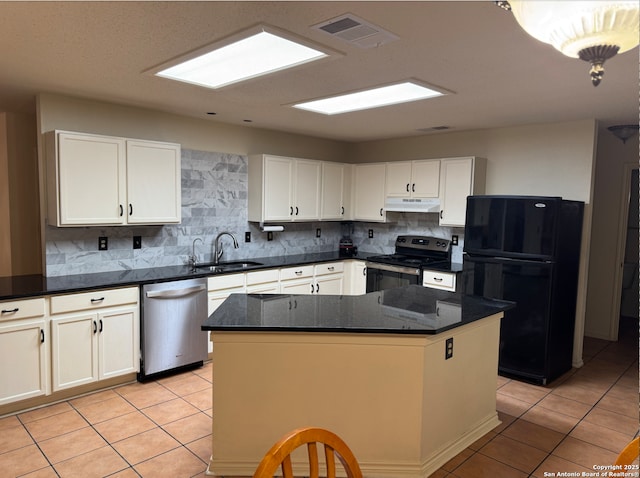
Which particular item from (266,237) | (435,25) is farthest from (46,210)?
(435,25)

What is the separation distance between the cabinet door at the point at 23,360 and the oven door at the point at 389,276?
3275mm

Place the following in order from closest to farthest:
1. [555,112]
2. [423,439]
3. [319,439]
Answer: [319,439] < [423,439] < [555,112]

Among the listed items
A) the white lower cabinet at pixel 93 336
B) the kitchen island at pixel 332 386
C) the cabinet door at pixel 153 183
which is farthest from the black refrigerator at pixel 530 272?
the white lower cabinet at pixel 93 336

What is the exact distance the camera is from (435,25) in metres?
2.03

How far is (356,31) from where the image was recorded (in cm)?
210

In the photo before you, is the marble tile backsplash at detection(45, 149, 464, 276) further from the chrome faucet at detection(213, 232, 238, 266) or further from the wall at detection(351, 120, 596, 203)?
the wall at detection(351, 120, 596, 203)

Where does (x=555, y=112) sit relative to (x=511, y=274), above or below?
above

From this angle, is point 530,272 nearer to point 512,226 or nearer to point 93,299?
Answer: point 512,226

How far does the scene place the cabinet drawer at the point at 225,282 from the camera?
4164 millimetres

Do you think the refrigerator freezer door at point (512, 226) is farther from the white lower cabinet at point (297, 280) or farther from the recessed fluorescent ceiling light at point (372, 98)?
the white lower cabinet at point (297, 280)

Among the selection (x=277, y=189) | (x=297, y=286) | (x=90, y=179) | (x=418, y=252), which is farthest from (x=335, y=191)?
(x=90, y=179)

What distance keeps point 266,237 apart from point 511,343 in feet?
9.40

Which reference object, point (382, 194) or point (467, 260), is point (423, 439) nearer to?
point (467, 260)

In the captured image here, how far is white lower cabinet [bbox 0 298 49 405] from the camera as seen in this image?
10.1 ft
